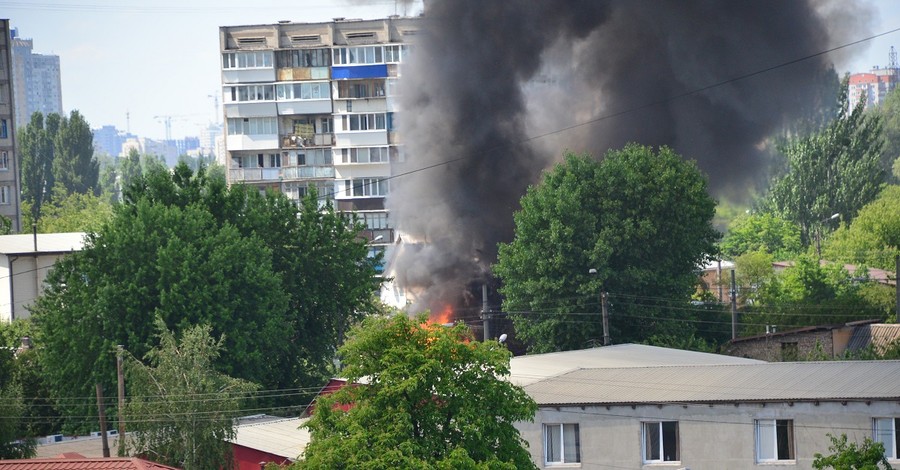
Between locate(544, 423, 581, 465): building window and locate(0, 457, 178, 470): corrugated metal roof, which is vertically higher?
locate(0, 457, 178, 470): corrugated metal roof

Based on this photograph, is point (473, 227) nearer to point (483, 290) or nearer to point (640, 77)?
point (483, 290)

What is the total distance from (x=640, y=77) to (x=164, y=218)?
107ft

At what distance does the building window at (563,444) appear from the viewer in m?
32.0

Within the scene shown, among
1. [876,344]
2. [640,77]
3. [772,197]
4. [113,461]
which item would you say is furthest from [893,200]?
[113,461]

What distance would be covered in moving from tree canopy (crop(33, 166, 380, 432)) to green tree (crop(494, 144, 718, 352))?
7233 millimetres

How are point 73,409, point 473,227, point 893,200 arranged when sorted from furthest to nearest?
point 893,200 → point 473,227 → point 73,409

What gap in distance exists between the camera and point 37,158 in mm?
126688

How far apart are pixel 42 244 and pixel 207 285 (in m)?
24.8

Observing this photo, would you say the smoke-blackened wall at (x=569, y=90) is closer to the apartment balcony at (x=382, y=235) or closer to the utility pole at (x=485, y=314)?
the utility pole at (x=485, y=314)

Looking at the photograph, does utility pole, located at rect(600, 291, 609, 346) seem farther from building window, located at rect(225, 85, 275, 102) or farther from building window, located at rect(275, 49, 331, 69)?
building window, located at rect(225, 85, 275, 102)

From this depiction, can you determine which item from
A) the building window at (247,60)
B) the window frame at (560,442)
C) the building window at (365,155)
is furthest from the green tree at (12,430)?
the building window at (247,60)

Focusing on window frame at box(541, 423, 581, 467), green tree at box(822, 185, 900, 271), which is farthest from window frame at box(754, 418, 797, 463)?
green tree at box(822, 185, 900, 271)

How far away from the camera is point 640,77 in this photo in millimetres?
71188

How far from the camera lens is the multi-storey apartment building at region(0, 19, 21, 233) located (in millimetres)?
86750
